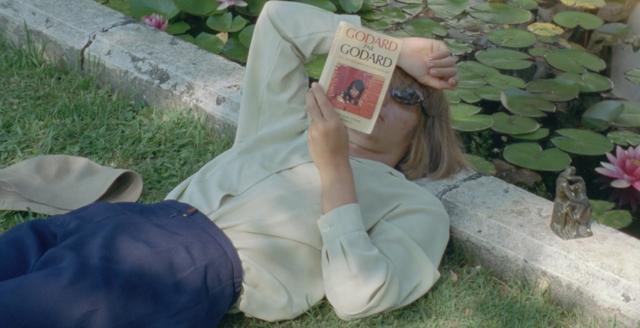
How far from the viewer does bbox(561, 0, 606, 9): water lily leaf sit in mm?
4301

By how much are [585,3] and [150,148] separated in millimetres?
2053

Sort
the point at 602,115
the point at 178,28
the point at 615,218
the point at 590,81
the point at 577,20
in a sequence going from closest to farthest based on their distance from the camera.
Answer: the point at 615,218 → the point at 602,115 → the point at 590,81 → the point at 178,28 → the point at 577,20

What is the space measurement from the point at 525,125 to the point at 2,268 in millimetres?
1801

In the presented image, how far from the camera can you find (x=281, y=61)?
2.67 meters

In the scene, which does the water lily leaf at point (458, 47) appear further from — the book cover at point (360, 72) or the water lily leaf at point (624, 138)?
the book cover at point (360, 72)

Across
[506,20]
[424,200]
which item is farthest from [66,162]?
[506,20]

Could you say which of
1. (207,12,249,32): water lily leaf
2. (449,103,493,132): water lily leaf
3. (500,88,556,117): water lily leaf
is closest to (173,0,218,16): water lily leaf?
(207,12,249,32): water lily leaf

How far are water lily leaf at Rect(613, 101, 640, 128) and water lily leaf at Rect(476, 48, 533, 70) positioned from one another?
0.39 meters

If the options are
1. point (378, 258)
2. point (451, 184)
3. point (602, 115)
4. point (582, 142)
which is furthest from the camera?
point (602, 115)

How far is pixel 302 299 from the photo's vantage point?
2.41 metres

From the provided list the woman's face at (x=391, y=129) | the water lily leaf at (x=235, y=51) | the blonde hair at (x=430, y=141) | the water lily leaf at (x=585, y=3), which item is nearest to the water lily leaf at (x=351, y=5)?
the water lily leaf at (x=235, y=51)

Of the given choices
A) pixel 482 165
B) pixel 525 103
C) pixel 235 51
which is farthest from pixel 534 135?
pixel 235 51

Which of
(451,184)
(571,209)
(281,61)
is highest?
(281,61)

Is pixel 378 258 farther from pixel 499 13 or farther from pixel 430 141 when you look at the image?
pixel 499 13
